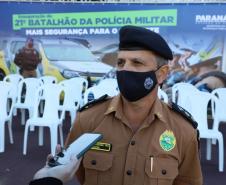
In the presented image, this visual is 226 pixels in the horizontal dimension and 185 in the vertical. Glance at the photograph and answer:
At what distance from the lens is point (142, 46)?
1.53 m

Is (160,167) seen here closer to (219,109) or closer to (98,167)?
(98,167)

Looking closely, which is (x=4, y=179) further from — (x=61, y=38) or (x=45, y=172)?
(x=61, y=38)

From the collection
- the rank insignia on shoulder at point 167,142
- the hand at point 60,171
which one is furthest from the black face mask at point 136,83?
the hand at point 60,171

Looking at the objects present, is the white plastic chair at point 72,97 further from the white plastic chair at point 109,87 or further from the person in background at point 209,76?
the person in background at point 209,76

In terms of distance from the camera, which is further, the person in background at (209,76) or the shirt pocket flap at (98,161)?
the person in background at (209,76)

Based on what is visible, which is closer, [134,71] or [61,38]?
[134,71]

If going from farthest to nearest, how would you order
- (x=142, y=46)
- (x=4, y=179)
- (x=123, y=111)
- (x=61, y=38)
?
(x=61, y=38), (x=4, y=179), (x=123, y=111), (x=142, y=46)

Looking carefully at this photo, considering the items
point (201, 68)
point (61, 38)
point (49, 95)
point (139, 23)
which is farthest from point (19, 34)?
point (201, 68)

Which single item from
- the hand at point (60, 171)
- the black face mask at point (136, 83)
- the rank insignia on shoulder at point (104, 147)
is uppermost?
the black face mask at point (136, 83)

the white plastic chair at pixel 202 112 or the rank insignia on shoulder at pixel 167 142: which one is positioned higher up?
the rank insignia on shoulder at pixel 167 142

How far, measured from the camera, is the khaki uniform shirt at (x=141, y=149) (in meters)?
1.57

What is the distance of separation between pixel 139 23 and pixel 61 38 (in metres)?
1.73

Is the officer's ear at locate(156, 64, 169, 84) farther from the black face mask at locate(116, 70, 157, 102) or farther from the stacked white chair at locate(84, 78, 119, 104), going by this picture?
the stacked white chair at locate(84, 78, 119, 104)

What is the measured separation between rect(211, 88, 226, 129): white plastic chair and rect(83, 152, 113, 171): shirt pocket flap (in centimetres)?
371
